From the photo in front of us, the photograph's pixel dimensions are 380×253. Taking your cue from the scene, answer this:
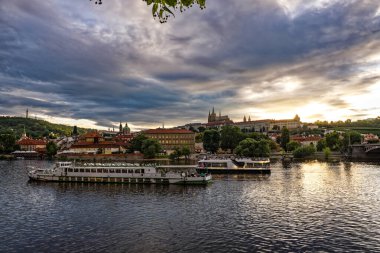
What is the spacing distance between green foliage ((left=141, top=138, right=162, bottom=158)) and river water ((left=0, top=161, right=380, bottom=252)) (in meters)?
103

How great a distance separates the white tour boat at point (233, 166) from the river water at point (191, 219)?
1233 inches

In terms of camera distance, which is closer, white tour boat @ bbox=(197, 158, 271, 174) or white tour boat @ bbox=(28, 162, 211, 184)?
white tour boat @ bbox=(28, 162, 211, 184)

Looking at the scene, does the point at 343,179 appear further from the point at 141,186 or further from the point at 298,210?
the point at 141,186

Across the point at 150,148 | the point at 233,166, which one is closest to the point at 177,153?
the point at 150,148

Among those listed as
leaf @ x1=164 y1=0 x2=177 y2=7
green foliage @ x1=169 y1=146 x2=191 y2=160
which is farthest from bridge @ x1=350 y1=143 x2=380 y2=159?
leaf @ x1=164 y1=0 x2=177 y2=7

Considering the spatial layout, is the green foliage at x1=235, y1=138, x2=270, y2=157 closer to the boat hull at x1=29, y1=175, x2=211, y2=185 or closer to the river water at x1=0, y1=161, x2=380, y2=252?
the boat hull at x1=29, y1=175, x2=211, y2=185

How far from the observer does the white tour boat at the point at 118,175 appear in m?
81.2

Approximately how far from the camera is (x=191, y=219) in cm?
4619

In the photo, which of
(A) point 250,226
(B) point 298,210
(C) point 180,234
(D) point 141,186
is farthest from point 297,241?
(D) point 141,186

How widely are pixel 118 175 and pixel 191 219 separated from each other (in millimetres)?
41080

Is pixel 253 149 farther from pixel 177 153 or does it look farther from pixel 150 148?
pixel 150 148

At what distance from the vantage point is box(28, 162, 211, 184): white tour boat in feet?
266

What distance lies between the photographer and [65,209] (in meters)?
53.5

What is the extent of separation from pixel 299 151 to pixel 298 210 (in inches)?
5430
